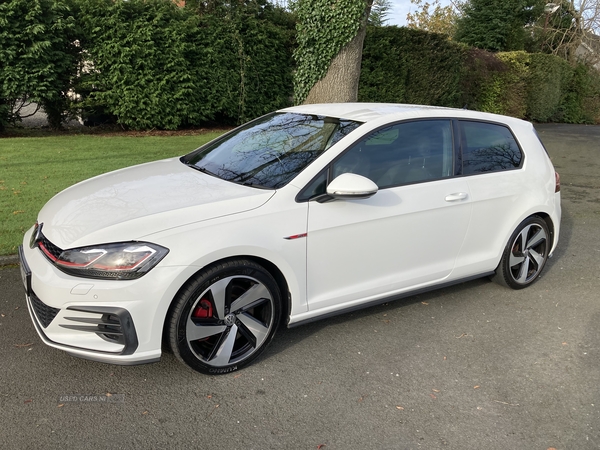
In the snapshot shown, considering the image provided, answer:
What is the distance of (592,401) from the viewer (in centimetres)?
313

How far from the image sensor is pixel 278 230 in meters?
3.19

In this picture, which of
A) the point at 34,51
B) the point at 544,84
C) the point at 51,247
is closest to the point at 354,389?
the point at 51,247

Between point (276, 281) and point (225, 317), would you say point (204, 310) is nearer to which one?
point (225, 317)

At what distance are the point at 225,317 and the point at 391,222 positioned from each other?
4.33 feet

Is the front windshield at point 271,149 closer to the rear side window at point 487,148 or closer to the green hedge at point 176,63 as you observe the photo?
the rear side window at point 487,148

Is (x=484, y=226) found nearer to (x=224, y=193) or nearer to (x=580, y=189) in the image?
(x=224, y=193)

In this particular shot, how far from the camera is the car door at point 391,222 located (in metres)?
3.42

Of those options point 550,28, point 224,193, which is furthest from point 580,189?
point 550,28

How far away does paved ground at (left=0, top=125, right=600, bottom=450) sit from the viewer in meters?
2.75

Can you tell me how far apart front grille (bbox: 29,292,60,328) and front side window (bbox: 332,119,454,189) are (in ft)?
6.20

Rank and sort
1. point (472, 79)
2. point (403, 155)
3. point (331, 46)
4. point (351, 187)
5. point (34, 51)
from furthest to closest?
1. point (472, 79)
2. point (34, 51)
3. point (331, 46)
4. point (403, 155)
5. point (351, 187)

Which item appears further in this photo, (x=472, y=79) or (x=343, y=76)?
(x=472, y=79)

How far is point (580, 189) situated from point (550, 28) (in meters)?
22.7

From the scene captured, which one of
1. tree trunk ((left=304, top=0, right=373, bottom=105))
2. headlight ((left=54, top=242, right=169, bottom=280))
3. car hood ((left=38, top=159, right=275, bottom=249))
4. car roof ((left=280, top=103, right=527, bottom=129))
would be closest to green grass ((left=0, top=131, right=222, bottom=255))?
car hood ((left=38, top=159, right=275, bottom=249))
